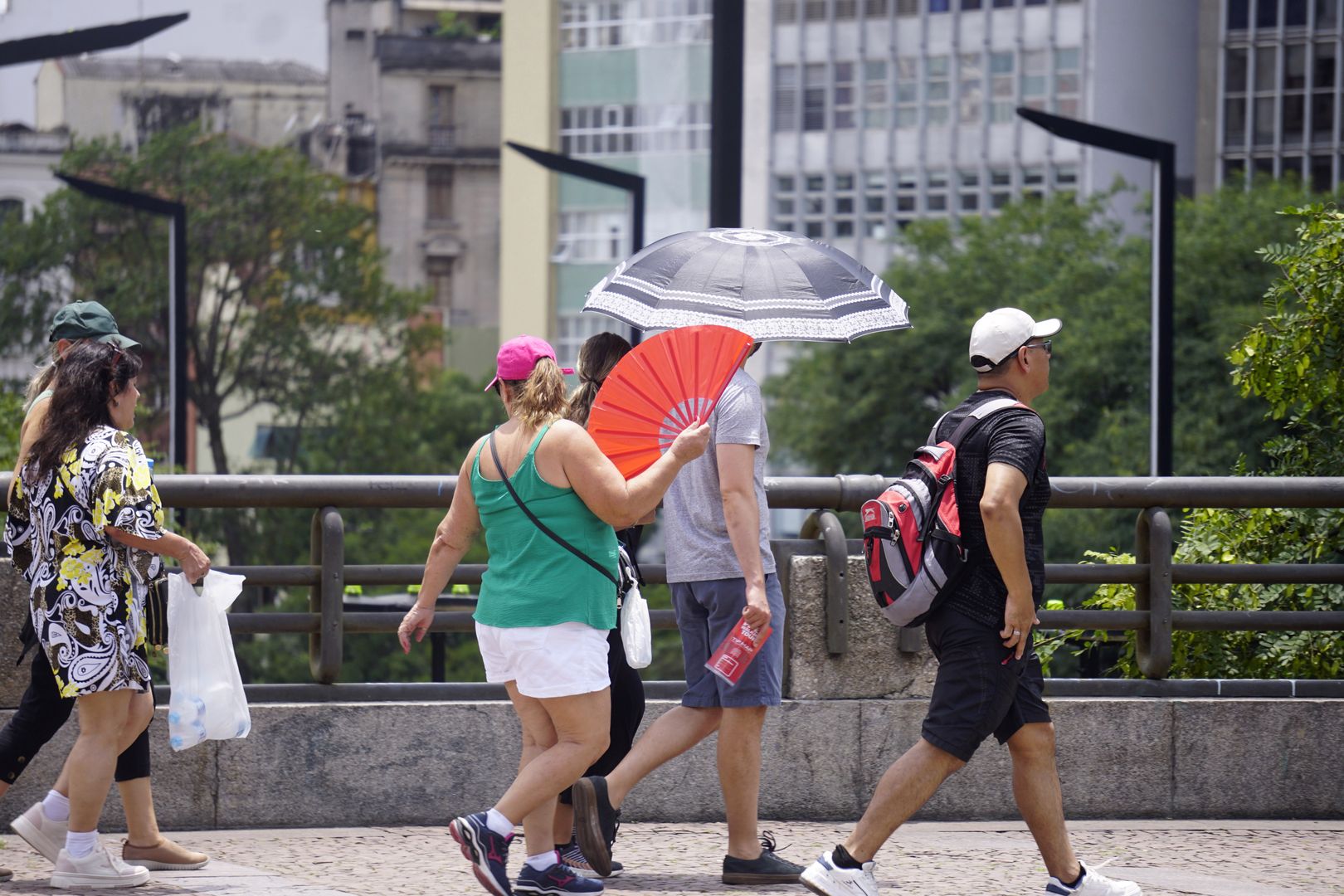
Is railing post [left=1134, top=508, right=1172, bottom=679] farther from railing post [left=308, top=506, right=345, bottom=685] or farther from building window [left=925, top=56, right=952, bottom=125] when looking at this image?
building window [left=925, top=56, right=952, bottom=125]

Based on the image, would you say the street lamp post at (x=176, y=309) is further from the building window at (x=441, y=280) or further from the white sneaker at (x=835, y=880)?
the building window at (x=441, y=280)

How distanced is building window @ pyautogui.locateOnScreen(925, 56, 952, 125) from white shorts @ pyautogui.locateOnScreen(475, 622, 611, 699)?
75.5 meters

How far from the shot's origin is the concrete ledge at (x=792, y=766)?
7012 mm

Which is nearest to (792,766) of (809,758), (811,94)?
(809,758)

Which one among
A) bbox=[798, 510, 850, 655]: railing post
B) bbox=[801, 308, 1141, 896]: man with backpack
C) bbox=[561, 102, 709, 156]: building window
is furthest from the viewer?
bbox=[561, 102, 709, 156]: building window

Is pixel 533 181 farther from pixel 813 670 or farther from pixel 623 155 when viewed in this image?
pixel 813 670

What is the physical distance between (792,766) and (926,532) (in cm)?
196

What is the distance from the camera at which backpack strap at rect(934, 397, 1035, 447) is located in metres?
5.61

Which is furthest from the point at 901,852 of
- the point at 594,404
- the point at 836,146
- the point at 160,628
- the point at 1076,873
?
the point at 836,146

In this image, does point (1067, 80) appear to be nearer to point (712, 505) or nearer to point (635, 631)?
point (712, 505)

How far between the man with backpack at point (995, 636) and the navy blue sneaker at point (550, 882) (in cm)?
73

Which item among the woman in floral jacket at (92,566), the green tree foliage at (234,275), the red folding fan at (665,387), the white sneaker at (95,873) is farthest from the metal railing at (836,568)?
the green tree foliage at (234,275)

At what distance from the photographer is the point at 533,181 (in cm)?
8606

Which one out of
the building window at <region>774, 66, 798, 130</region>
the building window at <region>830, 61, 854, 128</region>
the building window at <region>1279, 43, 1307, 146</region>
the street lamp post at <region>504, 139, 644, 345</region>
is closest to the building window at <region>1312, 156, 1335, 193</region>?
the building window at <region>1279, 43, 1307, 146</region>
